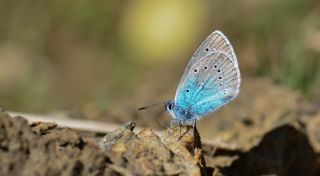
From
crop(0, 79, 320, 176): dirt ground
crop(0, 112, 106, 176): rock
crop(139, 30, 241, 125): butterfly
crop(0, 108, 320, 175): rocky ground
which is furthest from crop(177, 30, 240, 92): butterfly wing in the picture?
crop(0, 112, 106, 176): rock

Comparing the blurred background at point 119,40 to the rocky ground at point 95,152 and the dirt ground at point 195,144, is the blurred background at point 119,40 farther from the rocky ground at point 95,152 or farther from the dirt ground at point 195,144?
the rocky ground at point 95,152

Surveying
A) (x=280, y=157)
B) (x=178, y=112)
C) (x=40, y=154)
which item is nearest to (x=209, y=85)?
(x=178, y=112)

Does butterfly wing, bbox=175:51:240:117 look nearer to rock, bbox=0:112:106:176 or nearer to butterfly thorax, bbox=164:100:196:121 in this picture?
butterfly thorax, bbox=164:100:196:121

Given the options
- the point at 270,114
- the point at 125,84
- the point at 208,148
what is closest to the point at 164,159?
the point at 208,148

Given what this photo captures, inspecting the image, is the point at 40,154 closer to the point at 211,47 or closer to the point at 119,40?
the point at 211,47

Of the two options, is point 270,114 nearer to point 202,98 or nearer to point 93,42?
point 202,98

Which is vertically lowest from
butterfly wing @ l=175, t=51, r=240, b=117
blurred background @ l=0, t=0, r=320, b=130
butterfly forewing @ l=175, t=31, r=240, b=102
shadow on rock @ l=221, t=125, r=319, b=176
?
shadow on rock @ l=221, t=125, r=319, b=176

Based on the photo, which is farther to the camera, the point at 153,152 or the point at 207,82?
the point at 207,82

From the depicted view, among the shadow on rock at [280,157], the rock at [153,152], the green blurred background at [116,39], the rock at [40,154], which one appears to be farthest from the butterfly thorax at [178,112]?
the green blurred background at [116,39]
